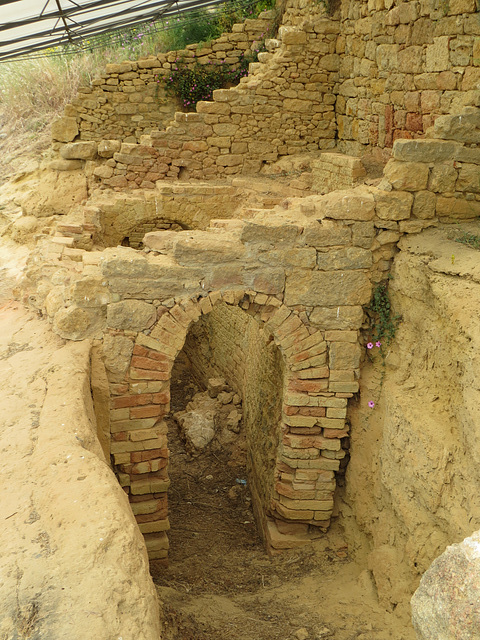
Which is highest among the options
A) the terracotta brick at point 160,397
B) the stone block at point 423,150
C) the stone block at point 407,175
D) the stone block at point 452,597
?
the stone block at point 452,597

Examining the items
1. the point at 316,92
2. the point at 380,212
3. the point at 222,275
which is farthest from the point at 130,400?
the point at 316,92

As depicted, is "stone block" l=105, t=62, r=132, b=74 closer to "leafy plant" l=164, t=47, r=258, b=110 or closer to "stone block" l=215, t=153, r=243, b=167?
"leafy plant" l=164, t=47, r=258, b=110

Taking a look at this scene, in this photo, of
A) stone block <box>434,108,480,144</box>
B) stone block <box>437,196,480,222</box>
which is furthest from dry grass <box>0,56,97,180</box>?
stone block <box>437,196,480,222</box>

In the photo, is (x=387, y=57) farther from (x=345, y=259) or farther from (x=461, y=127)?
(x=345, y=259)

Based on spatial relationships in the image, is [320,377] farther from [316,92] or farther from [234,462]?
[316,92]

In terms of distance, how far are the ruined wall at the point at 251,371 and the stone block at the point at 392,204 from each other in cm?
202

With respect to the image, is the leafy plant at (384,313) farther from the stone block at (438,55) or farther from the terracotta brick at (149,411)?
the stone block at (438,55)

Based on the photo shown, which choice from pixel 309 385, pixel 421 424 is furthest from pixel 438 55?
pixel 421 424

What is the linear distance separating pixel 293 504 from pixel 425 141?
11.5 ft

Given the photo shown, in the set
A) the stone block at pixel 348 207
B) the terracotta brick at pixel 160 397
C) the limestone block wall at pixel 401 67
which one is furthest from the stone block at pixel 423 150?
the terracotta brick at pixel 160 397

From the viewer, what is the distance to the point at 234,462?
26.1ft

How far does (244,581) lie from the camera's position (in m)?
5.49

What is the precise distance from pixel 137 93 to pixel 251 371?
5.62 m

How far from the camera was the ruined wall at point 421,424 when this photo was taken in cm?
401
